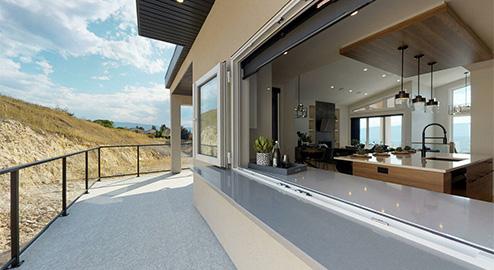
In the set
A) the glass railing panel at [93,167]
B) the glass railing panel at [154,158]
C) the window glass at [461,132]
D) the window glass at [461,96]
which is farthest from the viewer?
the window glass at [461,96]

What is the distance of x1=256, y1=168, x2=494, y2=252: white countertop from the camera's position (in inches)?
31.1

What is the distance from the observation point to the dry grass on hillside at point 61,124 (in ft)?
20.4

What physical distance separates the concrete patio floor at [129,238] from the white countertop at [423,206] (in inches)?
48.7

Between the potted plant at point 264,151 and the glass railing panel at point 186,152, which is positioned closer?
the potted plant at point 264,151

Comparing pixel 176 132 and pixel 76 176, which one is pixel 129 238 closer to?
pixel 76 176

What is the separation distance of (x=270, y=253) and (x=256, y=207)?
262mm

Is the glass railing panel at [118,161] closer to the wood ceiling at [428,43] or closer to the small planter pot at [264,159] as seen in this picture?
the small planter pot at [264,159]

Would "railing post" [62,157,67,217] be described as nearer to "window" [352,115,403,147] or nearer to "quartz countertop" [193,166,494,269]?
"quartz countertop" [193,166,494,269]

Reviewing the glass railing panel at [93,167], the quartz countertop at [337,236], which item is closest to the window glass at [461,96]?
the quartz countertop at [337,236]

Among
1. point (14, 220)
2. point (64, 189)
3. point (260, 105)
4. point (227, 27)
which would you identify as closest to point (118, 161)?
point (64, 189)

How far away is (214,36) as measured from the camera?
272cm

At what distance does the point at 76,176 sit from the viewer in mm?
4266

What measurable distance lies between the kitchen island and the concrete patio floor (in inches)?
79.1

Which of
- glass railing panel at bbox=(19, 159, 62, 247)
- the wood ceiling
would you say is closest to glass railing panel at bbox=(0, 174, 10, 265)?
glass railing panel at bbox=(19, 159, 62, 247)
